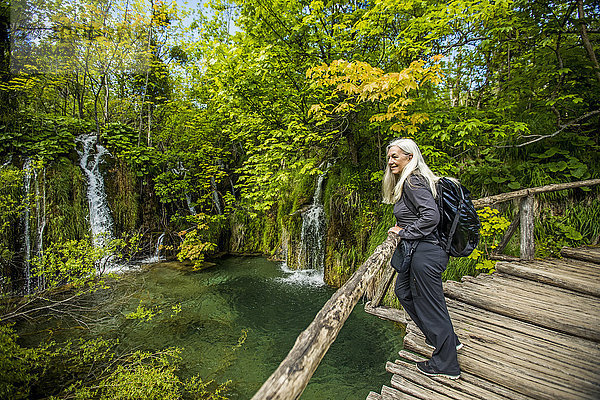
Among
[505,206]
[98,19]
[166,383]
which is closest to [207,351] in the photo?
[166,383]

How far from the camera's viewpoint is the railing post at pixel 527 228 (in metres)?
4.47

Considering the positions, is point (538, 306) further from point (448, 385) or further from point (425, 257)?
point (425, 257)

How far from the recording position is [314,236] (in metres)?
8.70

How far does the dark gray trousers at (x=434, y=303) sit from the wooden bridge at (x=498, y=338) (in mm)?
161

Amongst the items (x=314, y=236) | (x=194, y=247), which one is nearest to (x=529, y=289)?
(x=314, y=236)

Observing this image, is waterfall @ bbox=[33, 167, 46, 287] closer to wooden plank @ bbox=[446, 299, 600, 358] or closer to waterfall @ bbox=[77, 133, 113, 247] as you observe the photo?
waterfall @ bbox=[77, 133, 113, 247]

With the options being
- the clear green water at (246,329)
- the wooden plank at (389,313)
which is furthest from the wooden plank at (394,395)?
the clear green water at (246,329)

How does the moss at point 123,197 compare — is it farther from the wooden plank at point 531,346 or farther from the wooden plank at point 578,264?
the wooden plank at point 578,264

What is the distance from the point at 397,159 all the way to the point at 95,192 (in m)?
10.9

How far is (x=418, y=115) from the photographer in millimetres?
4227

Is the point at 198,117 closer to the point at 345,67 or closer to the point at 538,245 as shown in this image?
the point at 345,67

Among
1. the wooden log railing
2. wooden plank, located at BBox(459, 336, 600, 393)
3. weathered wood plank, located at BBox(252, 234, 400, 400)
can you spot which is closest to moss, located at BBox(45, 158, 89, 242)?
weathered wood plank, located at BBox(252, 234, 400, 400)

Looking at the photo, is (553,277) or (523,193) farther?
(523,193)

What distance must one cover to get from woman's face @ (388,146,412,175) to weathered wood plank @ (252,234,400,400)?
0.98 m
